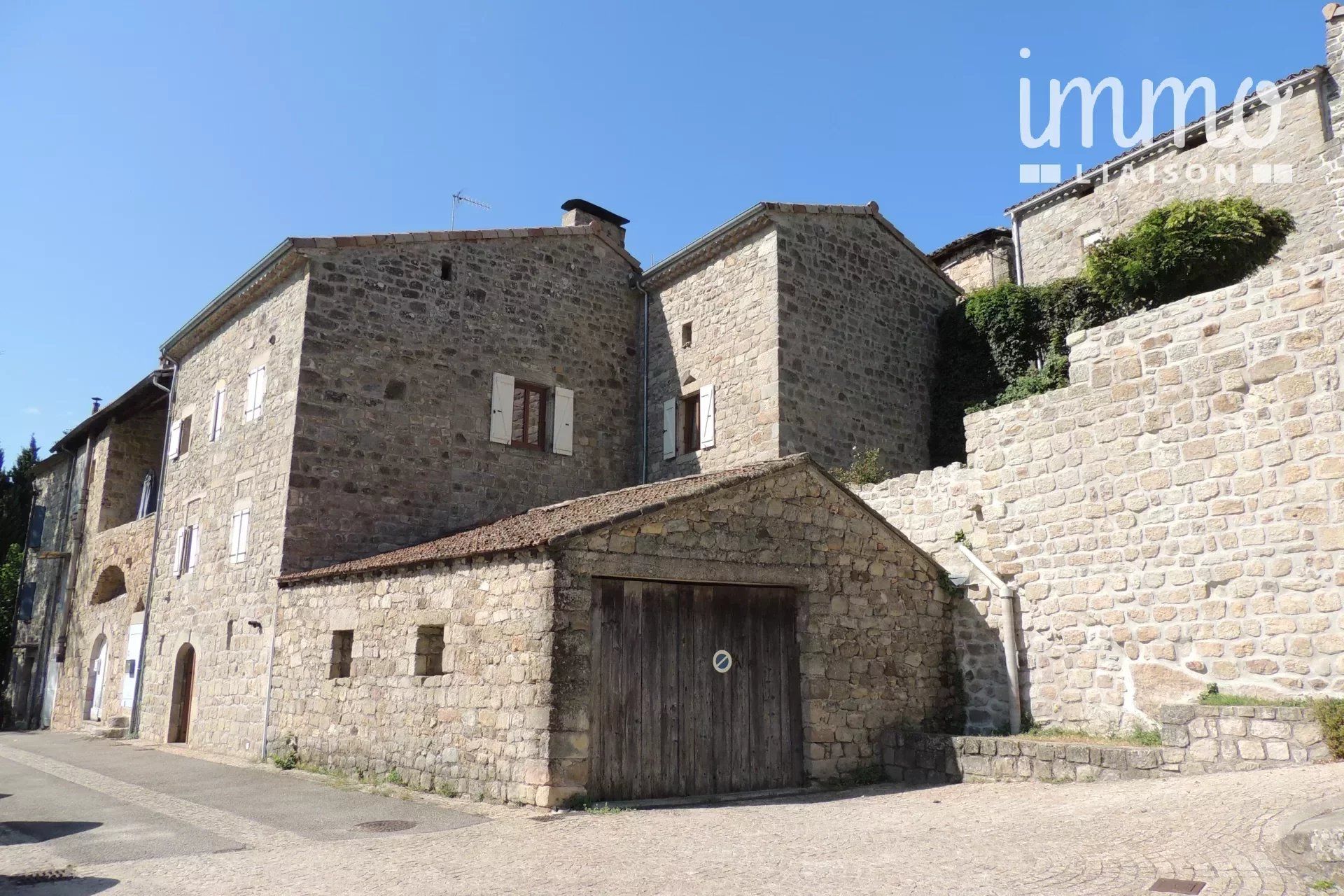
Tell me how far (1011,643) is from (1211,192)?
12.0 meters

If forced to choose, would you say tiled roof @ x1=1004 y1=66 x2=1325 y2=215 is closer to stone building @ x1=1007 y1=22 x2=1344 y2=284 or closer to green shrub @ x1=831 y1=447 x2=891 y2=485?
stone building @ x1=1007 y1=22 x2=1344 y2=284

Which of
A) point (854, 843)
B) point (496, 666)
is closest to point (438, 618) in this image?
point (496, 666)

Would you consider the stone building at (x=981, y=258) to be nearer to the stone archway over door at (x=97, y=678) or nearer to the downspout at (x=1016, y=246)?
the downspout at (x=1016, y=246)

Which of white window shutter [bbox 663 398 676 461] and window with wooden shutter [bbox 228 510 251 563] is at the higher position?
white window shutter [bbox 663 398 676 461]

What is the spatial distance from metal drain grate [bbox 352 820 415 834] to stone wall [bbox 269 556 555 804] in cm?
93

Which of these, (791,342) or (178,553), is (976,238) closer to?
(791,342)

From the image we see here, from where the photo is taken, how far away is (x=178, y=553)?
1576 cm

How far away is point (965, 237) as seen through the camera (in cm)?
2103

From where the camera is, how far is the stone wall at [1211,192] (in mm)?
15992

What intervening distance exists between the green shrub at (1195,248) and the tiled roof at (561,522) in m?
7.08

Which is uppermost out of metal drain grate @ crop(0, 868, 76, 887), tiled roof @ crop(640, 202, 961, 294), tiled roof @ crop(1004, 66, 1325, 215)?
tiled roof @ crop(1004, 66, 1325, 215)

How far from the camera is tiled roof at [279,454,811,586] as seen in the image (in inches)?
330

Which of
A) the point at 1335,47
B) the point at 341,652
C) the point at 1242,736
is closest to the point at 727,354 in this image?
the point at 341,652

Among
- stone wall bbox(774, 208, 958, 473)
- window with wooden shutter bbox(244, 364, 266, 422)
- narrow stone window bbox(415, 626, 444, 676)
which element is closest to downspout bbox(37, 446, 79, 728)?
window with wooden shutter bbox(244, 364, 266, 422)
